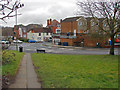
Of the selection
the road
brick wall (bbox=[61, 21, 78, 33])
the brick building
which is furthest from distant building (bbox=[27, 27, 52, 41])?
the road

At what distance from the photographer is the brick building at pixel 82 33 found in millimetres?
17511

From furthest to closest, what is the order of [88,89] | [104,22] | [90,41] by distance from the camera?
1. [90,41]
2. [104,22]
3. [88,89]

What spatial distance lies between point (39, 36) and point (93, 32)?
56.8 m

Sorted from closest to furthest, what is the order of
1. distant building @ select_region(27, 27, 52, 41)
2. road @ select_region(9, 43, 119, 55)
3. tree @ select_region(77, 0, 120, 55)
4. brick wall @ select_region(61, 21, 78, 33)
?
tree @ select_region(77, 0, 120, 55) < road @ select_region(9, 43, 119, 55) < brick wall @ select_region(61, 21, 78, 33) < distant building @ select_region(27, 27, 52, 41)

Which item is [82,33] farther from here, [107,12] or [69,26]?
[107,12]

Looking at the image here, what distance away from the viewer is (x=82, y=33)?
38.8 m

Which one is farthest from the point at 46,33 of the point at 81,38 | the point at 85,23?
the point at 85,23

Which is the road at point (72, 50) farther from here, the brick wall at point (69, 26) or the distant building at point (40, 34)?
the distant building at point (40, 34)

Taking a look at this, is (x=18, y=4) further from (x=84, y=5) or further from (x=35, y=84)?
(x=84, y=5)

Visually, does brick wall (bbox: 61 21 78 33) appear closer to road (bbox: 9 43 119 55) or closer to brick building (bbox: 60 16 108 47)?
brick building (bbox: 60 16 108 47)

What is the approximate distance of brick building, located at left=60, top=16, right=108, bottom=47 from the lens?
17.5 m

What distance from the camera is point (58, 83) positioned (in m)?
6.06

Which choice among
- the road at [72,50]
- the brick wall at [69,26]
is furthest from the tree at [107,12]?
the brick wall at [69,26]

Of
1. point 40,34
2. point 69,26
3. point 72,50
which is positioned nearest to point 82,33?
point 72,50
